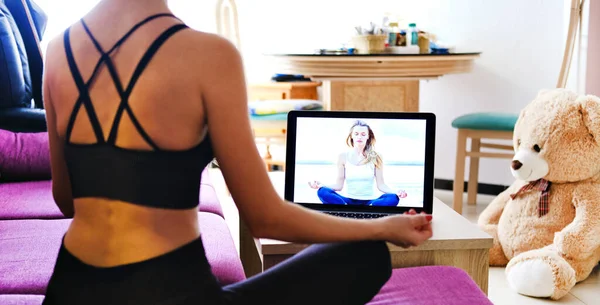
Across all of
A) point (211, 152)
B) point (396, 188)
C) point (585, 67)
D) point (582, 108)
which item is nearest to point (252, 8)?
point (585, 67)

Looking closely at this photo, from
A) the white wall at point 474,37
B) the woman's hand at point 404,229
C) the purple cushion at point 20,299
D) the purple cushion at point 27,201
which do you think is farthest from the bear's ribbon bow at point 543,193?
the purple cushion at point 20,299

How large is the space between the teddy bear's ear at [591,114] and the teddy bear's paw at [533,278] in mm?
481

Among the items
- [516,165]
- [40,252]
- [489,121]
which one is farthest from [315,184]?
[489,121]

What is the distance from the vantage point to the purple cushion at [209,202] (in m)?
2.15

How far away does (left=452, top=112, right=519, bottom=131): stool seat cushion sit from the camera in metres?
3.26

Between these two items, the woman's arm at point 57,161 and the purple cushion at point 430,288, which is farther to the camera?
the purple cushion at point 430,288

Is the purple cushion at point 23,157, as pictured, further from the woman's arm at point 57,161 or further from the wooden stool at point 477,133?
the wooden stool at point 477,133

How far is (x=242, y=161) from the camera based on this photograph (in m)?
1.03

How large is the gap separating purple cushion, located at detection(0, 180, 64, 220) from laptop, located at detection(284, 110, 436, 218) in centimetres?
78

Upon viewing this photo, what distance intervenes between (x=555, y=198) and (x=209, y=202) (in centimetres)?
122

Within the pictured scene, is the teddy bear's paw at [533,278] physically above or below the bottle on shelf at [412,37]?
below

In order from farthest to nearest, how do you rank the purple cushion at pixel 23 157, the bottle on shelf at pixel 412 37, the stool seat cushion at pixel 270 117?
the stool seat cushion at pixel 270 117 < the bottle on shelf at pixel 412 37 < the purple cushion at pixel 23 157

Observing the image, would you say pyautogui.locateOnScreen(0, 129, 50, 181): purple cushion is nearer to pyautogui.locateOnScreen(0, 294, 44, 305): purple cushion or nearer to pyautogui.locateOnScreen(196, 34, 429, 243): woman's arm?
pyautogui.locateOnScreen(0, 294, 44, 305): purple cushion

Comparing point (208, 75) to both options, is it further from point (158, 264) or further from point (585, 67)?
point (585, 67)
